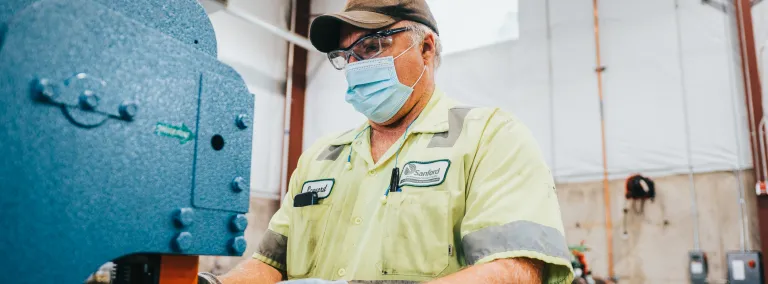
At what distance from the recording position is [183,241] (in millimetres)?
719

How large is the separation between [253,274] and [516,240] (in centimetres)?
72

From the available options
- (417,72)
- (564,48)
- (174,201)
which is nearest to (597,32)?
(564,48)

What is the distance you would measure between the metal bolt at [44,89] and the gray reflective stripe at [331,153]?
104 cm

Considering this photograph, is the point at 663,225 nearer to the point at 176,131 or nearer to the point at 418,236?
the point at 418,236

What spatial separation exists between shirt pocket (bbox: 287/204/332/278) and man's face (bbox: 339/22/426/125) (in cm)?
34

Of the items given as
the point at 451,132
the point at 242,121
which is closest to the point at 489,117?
the point at 451,132

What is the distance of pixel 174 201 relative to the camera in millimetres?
718

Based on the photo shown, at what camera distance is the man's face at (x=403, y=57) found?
5.22ft

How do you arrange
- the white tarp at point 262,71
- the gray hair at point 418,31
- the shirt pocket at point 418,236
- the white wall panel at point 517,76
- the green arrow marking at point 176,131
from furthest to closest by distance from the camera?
1. the white tarp at point 262,71
2. the white wall panel at point 517,76
3. the gray hair at point 418,31
4. the shirt pocket at point 418,236
5. the green arrow marking at point 176,131

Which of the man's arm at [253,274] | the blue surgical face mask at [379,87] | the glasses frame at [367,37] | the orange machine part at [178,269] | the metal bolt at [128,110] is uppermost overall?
the glasses frame at [367,37]

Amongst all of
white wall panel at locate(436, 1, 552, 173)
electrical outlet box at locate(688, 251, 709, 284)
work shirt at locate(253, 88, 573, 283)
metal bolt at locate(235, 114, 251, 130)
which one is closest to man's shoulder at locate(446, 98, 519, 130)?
work shirt at locate(253, 88, 573, 283)

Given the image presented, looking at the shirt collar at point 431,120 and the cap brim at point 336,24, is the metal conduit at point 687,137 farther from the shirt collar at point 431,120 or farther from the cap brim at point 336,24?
the cap brim at point 336,24

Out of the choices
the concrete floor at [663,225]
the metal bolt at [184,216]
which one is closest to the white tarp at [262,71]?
the concrete floor at [663,225]

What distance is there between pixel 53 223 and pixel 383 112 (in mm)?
1068
